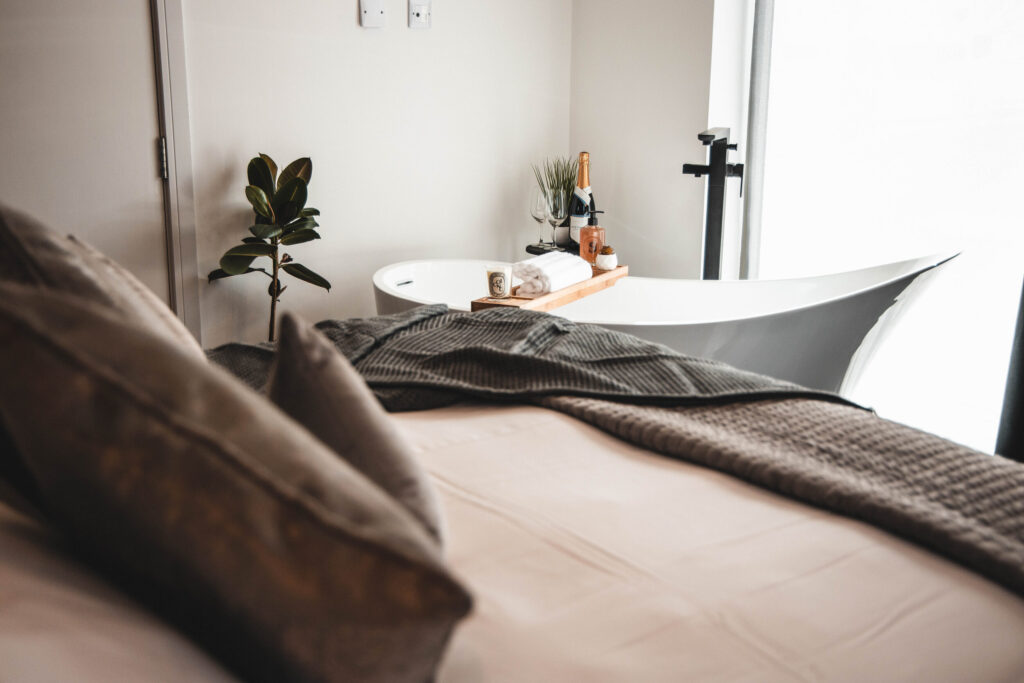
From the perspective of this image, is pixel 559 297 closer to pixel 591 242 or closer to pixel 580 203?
pixel 591 242

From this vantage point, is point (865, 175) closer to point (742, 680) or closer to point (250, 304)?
point (250, 304)

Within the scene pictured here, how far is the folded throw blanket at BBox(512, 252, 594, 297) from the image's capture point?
233cm

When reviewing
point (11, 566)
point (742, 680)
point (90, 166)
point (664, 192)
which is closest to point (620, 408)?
point (742, 680)

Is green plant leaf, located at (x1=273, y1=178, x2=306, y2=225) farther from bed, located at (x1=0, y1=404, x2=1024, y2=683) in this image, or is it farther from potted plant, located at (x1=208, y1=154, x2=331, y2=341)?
bed, located at (x1=0, y1=404, x2=1024, y2=683)

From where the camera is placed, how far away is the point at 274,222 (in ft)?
8.43

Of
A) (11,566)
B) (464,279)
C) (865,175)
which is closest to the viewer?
(11,566)

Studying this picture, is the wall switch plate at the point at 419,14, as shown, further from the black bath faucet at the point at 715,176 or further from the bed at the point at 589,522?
the bed at the point at 589,522

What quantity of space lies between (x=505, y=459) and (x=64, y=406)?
60 cm

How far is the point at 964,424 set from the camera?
106 inches

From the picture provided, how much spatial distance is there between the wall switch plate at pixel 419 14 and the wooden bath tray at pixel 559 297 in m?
1.13

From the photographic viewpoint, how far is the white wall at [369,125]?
263 centimetres

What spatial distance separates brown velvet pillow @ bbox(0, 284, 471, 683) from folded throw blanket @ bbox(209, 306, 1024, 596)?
588mm

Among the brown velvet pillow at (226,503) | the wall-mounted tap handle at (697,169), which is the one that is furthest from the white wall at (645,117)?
the brown velvet pillow at (226,503)

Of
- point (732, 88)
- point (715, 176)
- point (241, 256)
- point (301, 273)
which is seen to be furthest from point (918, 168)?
point (241, 256)
